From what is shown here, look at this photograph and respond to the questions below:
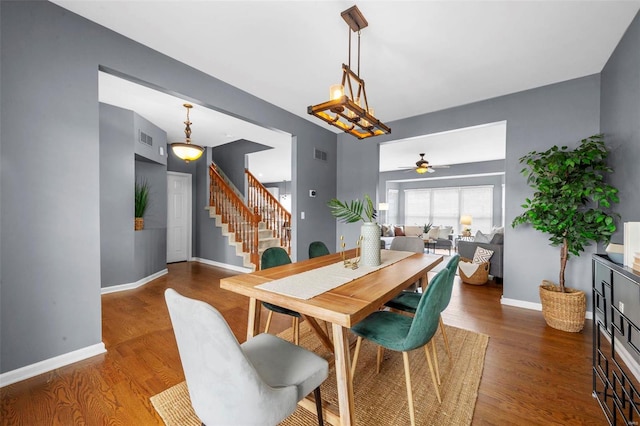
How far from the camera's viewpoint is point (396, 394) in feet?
5.61

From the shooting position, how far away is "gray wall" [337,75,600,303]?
3000 mm

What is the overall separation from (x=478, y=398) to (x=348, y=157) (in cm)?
391

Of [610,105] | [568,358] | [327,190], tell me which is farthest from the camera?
[327,190]

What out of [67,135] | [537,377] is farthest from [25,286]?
[537,377]

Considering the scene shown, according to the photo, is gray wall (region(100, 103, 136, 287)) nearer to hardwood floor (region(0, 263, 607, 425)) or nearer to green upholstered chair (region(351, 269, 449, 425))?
hardwood floor (region(0, 263, 607, 425))

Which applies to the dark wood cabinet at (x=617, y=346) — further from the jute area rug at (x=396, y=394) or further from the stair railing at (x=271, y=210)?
the stair railing at (x=271, y=210)

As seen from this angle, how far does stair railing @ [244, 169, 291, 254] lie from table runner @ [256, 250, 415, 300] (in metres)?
3.69

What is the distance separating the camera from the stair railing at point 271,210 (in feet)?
18.8

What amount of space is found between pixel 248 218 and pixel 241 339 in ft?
9.85

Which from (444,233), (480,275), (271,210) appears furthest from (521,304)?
(444,233)

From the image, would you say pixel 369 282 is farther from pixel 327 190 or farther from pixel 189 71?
pixel 327 190

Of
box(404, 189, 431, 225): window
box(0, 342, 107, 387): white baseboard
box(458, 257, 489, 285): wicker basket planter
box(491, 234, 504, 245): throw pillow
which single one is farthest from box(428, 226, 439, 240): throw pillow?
box(0, 342, 107, 387): white baseboard

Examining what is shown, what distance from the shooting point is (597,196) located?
2445 mm

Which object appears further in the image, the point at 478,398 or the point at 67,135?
the point at 67,135
